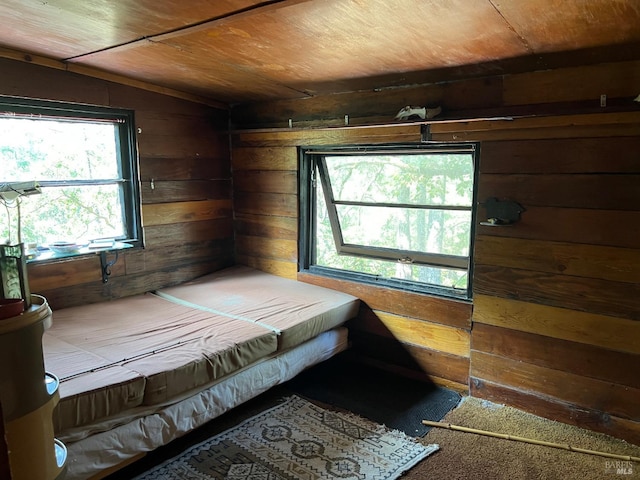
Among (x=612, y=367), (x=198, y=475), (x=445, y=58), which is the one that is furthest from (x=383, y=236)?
(x=198, y=475)

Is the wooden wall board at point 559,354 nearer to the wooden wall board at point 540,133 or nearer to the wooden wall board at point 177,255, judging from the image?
the wooden wall board at point 540,133

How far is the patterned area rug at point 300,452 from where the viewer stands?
1.90m

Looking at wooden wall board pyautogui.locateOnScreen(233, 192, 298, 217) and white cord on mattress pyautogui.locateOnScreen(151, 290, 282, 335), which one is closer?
white cord on mattress pyautogui.locateOnScreen(151, 290, 282, 335)

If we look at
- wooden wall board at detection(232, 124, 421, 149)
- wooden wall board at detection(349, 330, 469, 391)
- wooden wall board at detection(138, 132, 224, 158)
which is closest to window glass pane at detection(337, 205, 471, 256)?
wooden wall board at detection(232, 124, 421, 149)

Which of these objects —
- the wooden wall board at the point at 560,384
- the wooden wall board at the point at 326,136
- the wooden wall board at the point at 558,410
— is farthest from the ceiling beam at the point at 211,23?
the wooden wall board at the point at 558,410

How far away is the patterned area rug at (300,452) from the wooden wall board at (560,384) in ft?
1.99

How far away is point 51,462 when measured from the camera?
0.90 metres

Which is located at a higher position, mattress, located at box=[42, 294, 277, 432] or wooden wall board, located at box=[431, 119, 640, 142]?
wooden wall board, located at box=[431, 119, 640, 142]

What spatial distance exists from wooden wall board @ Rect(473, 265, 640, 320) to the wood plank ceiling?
969 mm

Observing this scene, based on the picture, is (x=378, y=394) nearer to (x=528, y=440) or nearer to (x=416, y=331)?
(x=416, y=331)

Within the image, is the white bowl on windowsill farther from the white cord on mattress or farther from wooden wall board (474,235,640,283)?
wooden wall board (474,235,640,283)

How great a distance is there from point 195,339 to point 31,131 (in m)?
1.43

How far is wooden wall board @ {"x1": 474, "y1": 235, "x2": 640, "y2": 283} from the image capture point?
201 centimetres

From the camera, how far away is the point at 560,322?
221 cm
